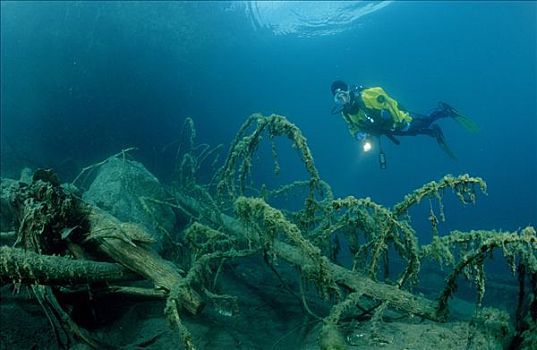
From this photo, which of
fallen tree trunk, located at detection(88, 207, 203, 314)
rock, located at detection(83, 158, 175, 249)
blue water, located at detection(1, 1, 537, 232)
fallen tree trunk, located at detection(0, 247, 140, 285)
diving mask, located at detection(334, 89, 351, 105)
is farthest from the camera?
blue water, located at detection(1, 1, 537, 232)

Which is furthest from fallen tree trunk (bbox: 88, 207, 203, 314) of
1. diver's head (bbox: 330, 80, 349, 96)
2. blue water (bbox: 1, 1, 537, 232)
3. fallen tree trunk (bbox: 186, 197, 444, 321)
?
blue water (bbox: 1, 1, 537, 232)

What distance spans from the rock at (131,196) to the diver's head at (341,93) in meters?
3.72

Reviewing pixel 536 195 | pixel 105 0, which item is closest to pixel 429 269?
pixel 105 0

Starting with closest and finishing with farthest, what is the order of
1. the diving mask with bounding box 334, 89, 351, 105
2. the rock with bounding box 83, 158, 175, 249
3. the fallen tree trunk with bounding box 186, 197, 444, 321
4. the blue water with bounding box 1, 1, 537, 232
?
the fallen tree trunk with bounding box 186, 197, 444, 321, the rock with bounding box 83, 158, 175, 249, the diving mask with bounding box 334, 89, 351, 105, the blue water with bounding box 1, 1, 537, 232

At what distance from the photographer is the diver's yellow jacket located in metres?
6.86

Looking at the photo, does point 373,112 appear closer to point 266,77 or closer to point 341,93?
point 341,93

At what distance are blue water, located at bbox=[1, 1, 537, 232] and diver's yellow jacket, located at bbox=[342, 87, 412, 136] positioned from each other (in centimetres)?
902

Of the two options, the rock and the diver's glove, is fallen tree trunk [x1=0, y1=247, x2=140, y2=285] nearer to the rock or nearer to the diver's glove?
the rock

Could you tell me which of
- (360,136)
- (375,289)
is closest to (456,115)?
(360,136)

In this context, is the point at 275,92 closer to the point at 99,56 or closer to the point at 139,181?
the point at 99,56

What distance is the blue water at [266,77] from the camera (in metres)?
13.5

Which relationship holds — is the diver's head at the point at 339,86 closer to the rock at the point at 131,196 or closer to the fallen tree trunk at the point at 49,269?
the rock at the point at 131,196

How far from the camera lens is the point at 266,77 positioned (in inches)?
1280

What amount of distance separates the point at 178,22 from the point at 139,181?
44.2 ft
